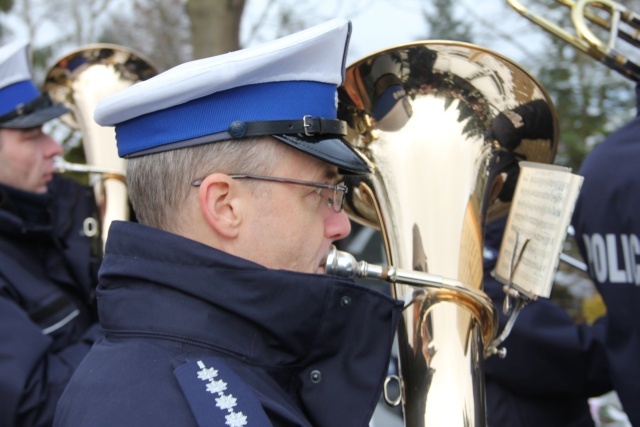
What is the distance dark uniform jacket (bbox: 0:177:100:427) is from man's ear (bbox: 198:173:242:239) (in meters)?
1.09

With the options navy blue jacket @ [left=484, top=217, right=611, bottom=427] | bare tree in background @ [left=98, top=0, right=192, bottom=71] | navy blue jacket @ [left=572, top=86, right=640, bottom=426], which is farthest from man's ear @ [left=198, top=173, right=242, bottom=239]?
bare tree in background @ [left=98, top=0, right=192, bottom=71]

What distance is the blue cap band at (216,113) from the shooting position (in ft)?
4.41

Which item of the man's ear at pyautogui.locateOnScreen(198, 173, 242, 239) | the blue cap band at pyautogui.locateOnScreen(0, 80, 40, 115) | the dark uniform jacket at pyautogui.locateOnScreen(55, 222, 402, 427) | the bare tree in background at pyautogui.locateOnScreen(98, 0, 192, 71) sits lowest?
the dark uniform jacket at pyautogui.locateOnScreen(55, 222, 402, 427)

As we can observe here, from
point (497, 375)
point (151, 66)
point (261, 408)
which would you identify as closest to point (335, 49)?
point (261, 408)

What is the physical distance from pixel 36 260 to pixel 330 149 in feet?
5.35

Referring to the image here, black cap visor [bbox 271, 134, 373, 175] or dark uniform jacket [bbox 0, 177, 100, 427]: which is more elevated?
black cap visor [bbox 271, 134, 373, 175]

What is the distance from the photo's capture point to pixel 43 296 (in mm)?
2463

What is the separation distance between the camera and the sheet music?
149 centimetres

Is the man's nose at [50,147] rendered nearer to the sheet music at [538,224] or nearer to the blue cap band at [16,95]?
the blue cap band at [16,95]

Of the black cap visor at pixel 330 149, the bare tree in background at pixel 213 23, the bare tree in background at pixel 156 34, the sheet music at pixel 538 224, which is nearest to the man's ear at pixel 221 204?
the black cap visor at pixel 330 149

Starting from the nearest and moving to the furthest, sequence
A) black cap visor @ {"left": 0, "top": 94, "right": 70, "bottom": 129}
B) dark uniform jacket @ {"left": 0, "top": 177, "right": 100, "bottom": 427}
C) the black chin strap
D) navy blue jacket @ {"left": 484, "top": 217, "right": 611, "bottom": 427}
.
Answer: the black chin strap < dark uniform jacket @ {"left": 0, "top": 177, "right": 100, "bottom": 427} < navy blue jacket @ {"left": 484, "top": 217, "right": 611, "bottom": 427} < black cap visor @ {"left": 0, "top": 94, "right": 70, "bottom": 129}

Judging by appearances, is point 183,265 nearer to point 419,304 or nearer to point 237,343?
point 237,343

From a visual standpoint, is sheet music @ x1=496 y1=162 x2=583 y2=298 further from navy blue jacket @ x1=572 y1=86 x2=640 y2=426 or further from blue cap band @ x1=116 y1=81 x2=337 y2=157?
blue cap band @ x1=116 y1=81 x2=337 y2=157

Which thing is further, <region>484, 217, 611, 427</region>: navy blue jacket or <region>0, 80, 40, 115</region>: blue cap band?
<region>0, 80, 40, 115</region>: blue cap band
